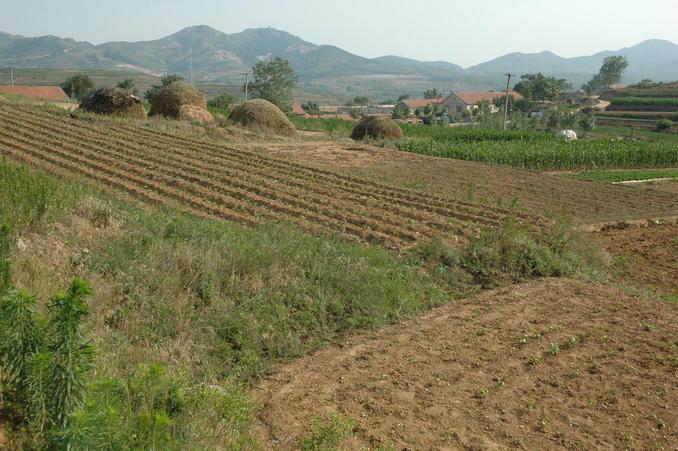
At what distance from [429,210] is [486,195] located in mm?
4931

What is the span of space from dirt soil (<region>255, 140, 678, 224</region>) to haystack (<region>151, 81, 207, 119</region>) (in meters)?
6.34

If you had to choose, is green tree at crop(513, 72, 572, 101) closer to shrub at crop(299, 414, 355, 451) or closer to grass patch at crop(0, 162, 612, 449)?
grass patch at crop(0, 162, 612, 449)

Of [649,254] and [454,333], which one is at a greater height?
[454,333]

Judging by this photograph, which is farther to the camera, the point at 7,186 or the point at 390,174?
the point at 390,174

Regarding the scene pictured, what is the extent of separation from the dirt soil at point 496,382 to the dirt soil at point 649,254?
2.84 meters

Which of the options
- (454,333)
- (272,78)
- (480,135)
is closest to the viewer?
(454,333)

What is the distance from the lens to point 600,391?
6.86 meters

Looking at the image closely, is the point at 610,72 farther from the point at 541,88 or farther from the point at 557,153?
the point at 557,153

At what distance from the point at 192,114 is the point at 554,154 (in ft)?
53.0

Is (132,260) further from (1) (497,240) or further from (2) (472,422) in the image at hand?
(1) (497,240)

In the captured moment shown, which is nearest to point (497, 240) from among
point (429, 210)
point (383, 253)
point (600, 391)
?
point (383, 253)

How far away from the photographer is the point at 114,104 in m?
27.2

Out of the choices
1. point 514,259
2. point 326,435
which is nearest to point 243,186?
point 514,259

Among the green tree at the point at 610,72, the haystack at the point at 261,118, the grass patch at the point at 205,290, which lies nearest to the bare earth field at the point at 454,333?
the grass patch at the point at 205,290
